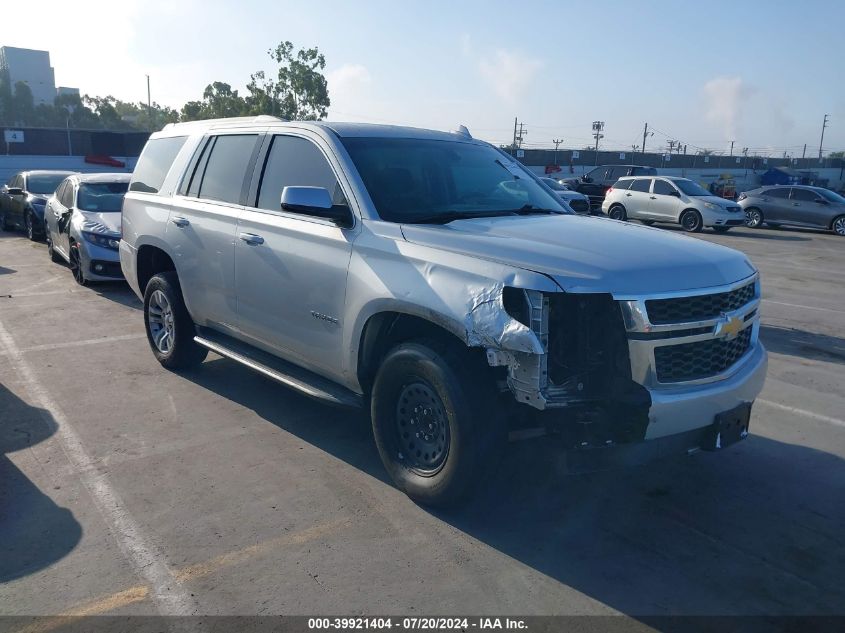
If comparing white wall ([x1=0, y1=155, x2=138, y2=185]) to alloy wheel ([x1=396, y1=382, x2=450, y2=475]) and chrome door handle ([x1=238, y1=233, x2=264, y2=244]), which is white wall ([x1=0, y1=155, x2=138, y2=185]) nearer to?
chrome door handle ([x1=238, y1=233, x2=264, y2=244])

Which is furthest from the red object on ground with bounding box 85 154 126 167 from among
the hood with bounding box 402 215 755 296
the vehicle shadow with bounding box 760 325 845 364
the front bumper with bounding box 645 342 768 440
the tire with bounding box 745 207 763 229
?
the front bumper with bounding box 645 342 768 440

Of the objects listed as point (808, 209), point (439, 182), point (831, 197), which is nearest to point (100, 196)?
point (439, 182)

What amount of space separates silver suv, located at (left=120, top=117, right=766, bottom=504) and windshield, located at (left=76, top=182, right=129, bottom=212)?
6.37 m

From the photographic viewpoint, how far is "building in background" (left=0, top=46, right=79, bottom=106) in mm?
150625

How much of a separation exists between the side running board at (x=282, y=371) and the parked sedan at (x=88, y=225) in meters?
5.23

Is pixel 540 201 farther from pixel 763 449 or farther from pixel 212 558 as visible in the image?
pixel 212 558

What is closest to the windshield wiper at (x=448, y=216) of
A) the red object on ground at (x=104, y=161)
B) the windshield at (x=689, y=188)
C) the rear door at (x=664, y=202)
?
the rear door at (x=664, y=202)

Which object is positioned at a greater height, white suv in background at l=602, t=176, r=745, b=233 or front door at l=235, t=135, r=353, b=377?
front door at l=235, t=135, r=353, b=377

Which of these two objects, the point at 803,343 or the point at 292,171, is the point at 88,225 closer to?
the point at 292,171

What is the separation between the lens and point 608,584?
346cm

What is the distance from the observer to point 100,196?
38.3 feet

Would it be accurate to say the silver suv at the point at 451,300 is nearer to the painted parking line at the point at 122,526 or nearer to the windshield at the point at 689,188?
the painted parking line at the point at 122,526

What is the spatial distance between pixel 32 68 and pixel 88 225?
172 metres

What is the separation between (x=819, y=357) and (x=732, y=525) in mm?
4447
